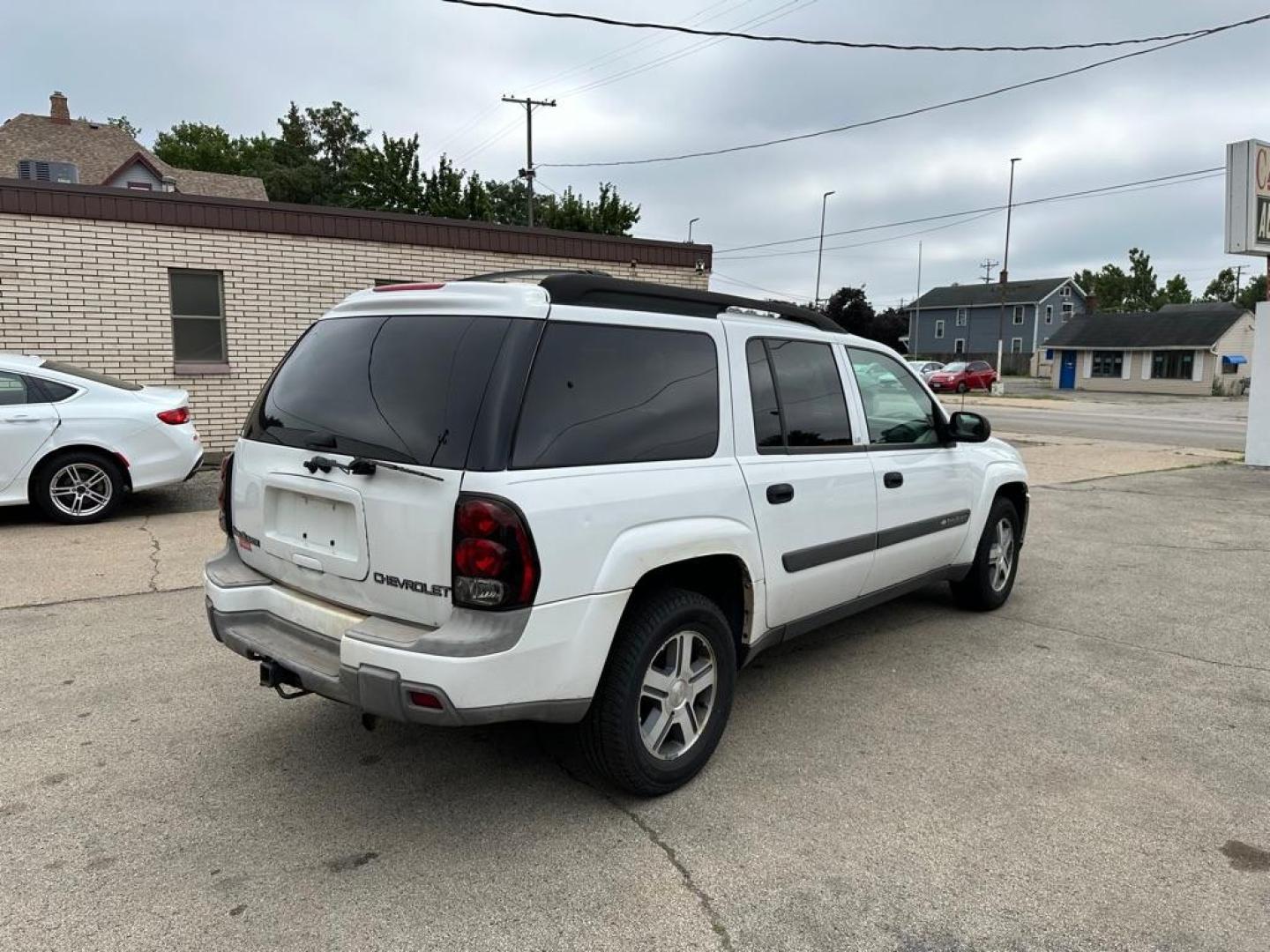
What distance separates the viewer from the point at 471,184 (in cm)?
3453

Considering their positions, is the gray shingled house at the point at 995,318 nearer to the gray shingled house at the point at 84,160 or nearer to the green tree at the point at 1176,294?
the green tree at the point at 1176,294

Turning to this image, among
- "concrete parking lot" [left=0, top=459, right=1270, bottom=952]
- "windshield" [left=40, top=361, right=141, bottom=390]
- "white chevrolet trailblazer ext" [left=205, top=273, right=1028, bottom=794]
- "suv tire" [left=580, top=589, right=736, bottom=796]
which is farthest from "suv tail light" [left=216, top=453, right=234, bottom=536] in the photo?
"windshield" [left=40, top=361, right=141, bottom=390]

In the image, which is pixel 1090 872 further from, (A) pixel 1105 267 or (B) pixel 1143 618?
(A) pixel 1105 267

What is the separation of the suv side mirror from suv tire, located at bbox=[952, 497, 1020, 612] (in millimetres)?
548

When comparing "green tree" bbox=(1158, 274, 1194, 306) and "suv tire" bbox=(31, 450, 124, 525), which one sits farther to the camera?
"green tree" bbox=(1158, 274, 1194, 306)

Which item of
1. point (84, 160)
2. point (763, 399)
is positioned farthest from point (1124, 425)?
point (84, 160)

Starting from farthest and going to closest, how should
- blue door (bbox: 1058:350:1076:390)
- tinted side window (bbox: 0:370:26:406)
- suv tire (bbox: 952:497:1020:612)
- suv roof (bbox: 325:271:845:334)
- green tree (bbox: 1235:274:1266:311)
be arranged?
green tree (bbox: 1235:274:1266:311)
blue door (bbox: 1058:350:1076:390)
tinted side window (bbox: 0:370:26:406)
suv tire (bbox: 952:497:1020:612)
suv roof (bbox: 325:271:845:334)

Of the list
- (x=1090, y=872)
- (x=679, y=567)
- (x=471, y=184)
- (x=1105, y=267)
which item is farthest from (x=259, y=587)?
(x=1105, y=267)

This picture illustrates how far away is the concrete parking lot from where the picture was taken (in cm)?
256

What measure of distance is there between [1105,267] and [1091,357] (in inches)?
1935

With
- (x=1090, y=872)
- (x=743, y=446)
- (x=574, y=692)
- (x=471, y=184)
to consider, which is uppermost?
(x=471, y=184)

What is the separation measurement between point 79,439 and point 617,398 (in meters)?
6.68

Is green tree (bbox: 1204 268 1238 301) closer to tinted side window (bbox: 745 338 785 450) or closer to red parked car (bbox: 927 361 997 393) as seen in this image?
red parked car (bbox: 927 361 997 393)

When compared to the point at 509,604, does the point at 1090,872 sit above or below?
below
